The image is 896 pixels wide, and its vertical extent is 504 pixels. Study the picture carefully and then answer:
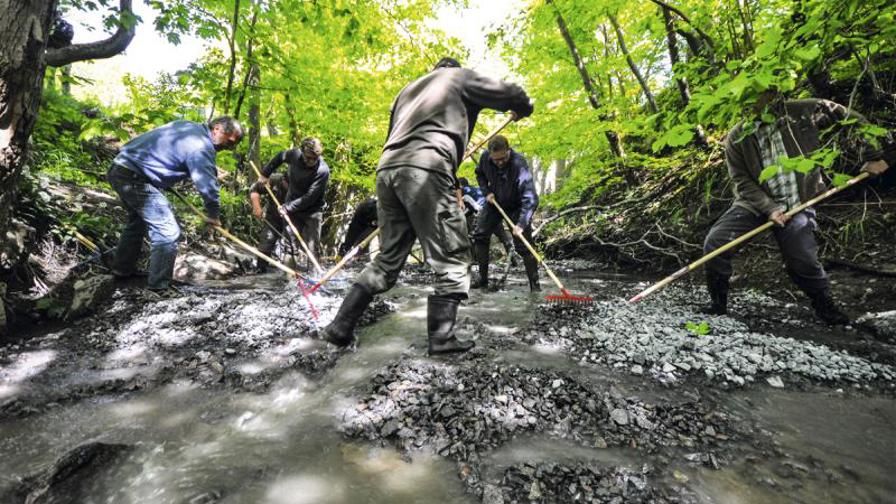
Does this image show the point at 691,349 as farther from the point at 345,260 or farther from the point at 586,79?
the point at 586,79

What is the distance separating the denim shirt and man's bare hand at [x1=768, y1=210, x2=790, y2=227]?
5.76 metres

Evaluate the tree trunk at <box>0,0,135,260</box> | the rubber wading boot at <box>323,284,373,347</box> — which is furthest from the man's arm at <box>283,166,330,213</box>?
the rubber wading boot at <box>323,284,373,347</box>

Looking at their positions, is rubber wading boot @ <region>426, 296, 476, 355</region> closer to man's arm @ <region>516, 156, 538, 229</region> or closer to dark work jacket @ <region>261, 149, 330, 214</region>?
man's arm @ <region>516, 156, 538, 229</region>

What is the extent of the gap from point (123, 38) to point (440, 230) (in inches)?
253

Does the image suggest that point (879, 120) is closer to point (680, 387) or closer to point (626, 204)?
point (626, 204)

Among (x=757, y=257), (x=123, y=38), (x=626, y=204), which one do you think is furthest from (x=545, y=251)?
(x=123, y=38)

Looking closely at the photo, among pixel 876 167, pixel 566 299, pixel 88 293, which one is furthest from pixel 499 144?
pixel 88 293

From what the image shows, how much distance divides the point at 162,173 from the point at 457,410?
4.43m

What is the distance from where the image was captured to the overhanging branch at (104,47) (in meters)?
4.75

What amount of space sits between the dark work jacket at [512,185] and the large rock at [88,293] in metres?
4.78

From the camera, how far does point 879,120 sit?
435 centimetres

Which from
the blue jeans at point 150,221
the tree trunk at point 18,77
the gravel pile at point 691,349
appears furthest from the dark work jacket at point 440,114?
the blue jeans at point 150,221

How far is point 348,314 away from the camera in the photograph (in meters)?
2.89

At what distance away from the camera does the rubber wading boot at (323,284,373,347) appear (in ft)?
9.44
